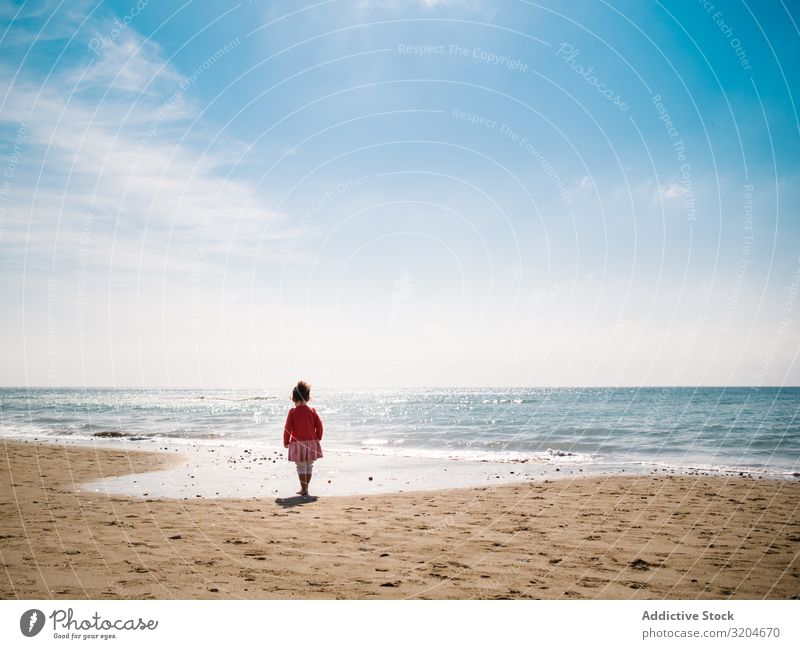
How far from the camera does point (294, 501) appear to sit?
1152 centimetres

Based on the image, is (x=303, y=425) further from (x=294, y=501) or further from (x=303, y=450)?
(x=294, y=501)

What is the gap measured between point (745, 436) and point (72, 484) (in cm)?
3431

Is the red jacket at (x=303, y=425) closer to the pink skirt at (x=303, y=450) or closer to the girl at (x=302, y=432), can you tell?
the girl at (x=302, y=432)

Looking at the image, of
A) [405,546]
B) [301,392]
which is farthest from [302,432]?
[405,546]

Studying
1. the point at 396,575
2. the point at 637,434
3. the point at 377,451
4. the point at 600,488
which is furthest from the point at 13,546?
the point at 637,434

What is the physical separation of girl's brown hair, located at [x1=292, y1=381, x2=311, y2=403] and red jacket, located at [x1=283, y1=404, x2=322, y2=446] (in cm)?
21

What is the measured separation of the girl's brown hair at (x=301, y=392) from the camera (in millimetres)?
12875

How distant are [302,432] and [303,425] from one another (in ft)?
0.59
